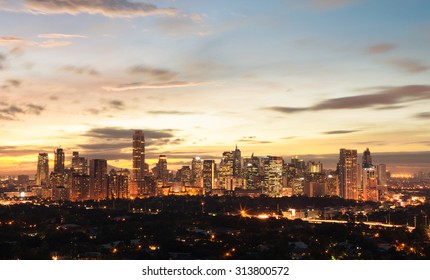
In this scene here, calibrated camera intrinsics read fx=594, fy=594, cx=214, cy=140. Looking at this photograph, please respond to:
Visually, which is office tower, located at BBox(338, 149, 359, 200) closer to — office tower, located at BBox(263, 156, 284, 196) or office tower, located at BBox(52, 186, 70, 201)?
office tower, located at BBox(263, 156, 284, 196)

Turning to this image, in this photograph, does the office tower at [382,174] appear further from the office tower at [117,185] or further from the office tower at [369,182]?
the office tower at [117,185]

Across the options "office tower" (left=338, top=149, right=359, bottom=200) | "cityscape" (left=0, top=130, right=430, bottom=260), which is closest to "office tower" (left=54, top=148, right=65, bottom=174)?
"cityscape" (left=0, top=130, right=430, bottom=260)

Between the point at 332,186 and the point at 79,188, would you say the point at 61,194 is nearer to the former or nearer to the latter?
the point at 79,188

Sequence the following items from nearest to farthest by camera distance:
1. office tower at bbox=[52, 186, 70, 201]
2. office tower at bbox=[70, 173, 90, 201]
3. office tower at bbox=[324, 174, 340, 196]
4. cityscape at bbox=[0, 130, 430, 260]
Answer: cityscape at bbox=[0, 130, 430, 260], office tower at bbox=[70, 173, 90, 201], office tower at bbox=[52, 186, 70, 201], office tower at bbox=[324, 174, 340, 196]

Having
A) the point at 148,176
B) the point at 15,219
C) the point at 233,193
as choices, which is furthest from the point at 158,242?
the point at 148,176

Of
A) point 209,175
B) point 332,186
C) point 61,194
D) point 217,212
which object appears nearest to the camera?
point 217,212

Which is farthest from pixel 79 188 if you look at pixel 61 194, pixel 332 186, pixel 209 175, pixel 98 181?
pixel 332 186
